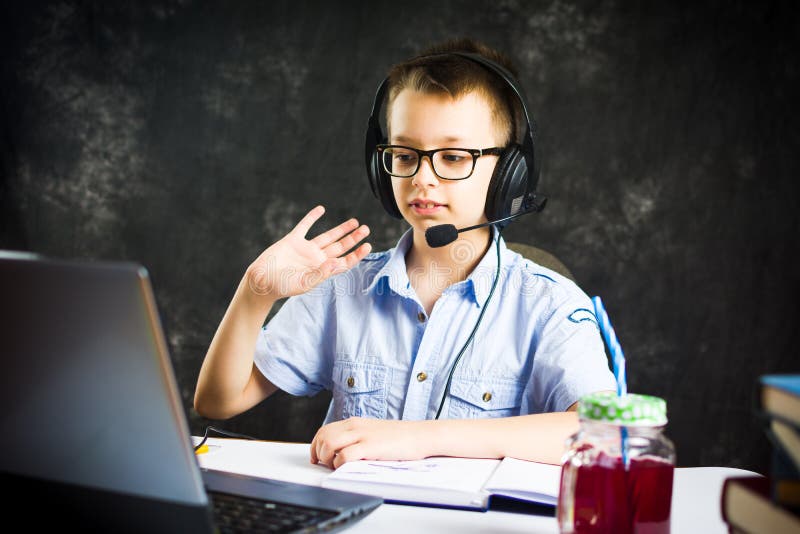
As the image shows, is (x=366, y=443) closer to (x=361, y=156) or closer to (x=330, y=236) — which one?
(x=330, y=236)

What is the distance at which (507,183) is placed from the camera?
4.70ft

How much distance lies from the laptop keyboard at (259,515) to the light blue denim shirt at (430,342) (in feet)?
2.09

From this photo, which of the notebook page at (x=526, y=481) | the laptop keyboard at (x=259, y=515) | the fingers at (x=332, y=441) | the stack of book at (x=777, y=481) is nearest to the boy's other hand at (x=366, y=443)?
the fingers at (x=332, y=441)

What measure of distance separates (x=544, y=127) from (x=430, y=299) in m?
1.12

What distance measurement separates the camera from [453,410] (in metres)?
1.43

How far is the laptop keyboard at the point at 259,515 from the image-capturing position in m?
0.71

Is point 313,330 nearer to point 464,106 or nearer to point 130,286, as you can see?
point 464,106

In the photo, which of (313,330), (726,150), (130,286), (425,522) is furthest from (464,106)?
(726,150)

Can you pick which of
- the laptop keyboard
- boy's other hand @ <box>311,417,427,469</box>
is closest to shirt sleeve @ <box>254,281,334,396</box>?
boy's other hand @ <box>311,417,427,469</box>

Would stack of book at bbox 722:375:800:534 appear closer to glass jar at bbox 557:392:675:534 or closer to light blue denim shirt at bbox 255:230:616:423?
glass jar at bbox 557:392:675:534

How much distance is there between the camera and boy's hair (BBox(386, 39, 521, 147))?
1.47m

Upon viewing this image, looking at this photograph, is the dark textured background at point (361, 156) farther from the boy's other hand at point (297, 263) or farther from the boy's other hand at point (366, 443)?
the boy's other hand at point (366, 443)

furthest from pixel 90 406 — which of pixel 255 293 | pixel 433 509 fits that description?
pixel 255 293

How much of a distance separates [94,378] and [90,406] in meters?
0.03
